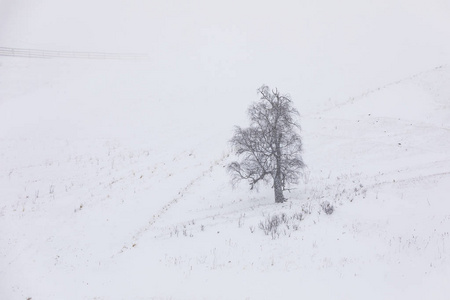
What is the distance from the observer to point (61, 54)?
2516 inches

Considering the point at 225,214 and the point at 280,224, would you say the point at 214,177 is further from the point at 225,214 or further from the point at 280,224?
the point at 280,224

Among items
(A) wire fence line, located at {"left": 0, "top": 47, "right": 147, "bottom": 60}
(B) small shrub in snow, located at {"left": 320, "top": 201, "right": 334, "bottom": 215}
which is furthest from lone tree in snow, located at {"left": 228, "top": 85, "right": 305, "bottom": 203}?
(A) wire fence line, located at {"left": 0, "top": 47, "right": 147, "bottom": 60}

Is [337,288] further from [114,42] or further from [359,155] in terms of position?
[114,42]

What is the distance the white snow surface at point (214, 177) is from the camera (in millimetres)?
15656

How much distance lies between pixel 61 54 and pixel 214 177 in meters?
48.5

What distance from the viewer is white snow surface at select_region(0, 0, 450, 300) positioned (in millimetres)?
15656

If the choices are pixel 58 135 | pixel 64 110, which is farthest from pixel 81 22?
pixel 58 135

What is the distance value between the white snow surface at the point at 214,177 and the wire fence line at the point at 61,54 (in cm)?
273

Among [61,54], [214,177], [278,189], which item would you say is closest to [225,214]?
[278,189]

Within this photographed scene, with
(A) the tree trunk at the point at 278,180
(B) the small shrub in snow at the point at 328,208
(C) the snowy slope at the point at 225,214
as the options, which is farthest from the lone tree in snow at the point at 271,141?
(B) the small shrub in snow at the point at 328,208

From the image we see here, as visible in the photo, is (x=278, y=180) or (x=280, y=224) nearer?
(x=280, y=224)

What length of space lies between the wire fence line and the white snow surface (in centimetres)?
273

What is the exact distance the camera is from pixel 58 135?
3772cm

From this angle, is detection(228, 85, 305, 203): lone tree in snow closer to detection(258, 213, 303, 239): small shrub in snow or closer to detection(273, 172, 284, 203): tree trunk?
detection(273, 172, 284, 203): tree trunk
